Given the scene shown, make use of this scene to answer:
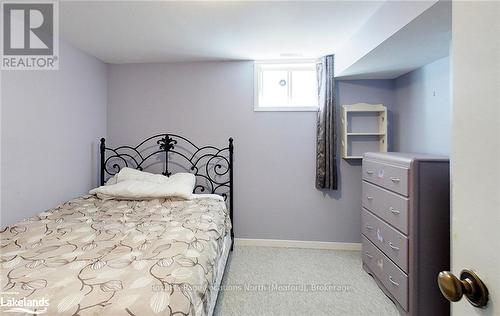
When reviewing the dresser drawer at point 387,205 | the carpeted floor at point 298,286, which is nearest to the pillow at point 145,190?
the carpeted floor at point 298,286

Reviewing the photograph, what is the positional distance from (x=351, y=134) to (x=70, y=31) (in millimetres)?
3032

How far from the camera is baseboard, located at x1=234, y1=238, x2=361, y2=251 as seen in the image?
10.0 feet

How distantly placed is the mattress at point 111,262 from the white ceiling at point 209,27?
5.39ft

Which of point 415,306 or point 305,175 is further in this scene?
point 305,175

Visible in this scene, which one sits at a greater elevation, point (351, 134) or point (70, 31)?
point (70, 31)

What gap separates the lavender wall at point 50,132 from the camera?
6.44 feet

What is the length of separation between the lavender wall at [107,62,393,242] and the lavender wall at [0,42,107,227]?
55 cm

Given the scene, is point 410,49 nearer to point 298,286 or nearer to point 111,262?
point 298,286

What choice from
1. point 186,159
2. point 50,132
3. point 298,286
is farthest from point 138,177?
point 298,286

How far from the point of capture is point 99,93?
3.07 meters

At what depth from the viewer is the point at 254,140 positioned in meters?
3.12

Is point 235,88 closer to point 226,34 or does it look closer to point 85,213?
point 226,34

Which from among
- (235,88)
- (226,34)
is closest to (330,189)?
(235,88)

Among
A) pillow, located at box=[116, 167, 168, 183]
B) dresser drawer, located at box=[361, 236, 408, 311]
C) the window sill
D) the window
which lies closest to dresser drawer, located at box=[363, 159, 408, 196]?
dresser drawer, located at box=[361, 236, 408, 311]
